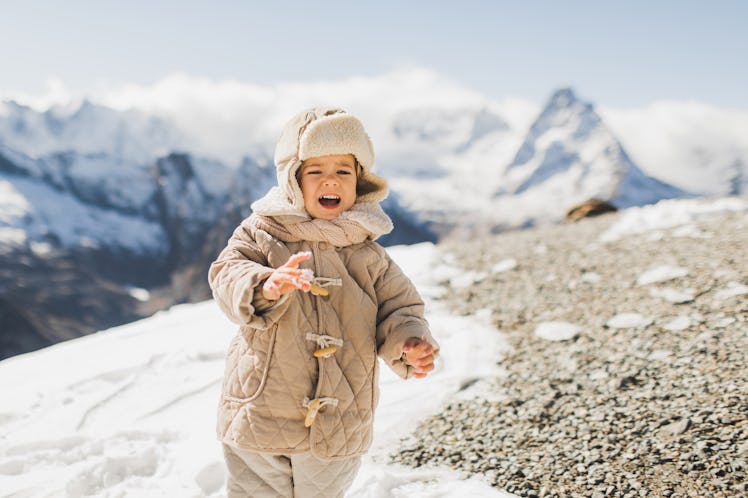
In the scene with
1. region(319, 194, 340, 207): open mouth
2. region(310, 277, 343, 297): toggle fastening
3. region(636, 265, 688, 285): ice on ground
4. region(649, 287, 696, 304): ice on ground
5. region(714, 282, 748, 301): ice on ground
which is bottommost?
region(636, 265, 688, 285): ice on ground

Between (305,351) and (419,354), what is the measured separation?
554 mm

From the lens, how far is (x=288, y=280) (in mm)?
2211

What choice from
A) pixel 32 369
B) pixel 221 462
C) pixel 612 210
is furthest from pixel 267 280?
pixel 612 210

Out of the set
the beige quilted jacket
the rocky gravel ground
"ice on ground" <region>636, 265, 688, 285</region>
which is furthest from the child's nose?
"ice on ground" <region>636, 265, 688, 285</region>

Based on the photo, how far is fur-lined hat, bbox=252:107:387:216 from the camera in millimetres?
2713

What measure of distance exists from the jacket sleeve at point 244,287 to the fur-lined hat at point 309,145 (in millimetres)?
254

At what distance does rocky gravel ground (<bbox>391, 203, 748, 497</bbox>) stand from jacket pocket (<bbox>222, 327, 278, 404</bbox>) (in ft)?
7.28

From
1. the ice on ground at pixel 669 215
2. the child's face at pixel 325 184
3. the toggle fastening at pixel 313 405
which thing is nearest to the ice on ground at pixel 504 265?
the ice on ground at pixel 669 215

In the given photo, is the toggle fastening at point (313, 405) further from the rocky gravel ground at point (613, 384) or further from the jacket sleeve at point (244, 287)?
the rocky gravel ground at point (613, 384)

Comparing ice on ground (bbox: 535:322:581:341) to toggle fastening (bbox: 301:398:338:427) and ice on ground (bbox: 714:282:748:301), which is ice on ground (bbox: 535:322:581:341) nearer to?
ice on ground (bbox: 714:282:748:301)

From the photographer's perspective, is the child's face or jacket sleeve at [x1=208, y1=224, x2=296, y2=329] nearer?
jacket sleeve at [x1=208, y1=224, x2=296, y2=329]

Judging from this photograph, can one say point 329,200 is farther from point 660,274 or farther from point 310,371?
point 660,274

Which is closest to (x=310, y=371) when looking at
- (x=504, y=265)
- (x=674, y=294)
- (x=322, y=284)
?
(x=322, y=284)

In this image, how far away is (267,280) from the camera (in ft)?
7.64
